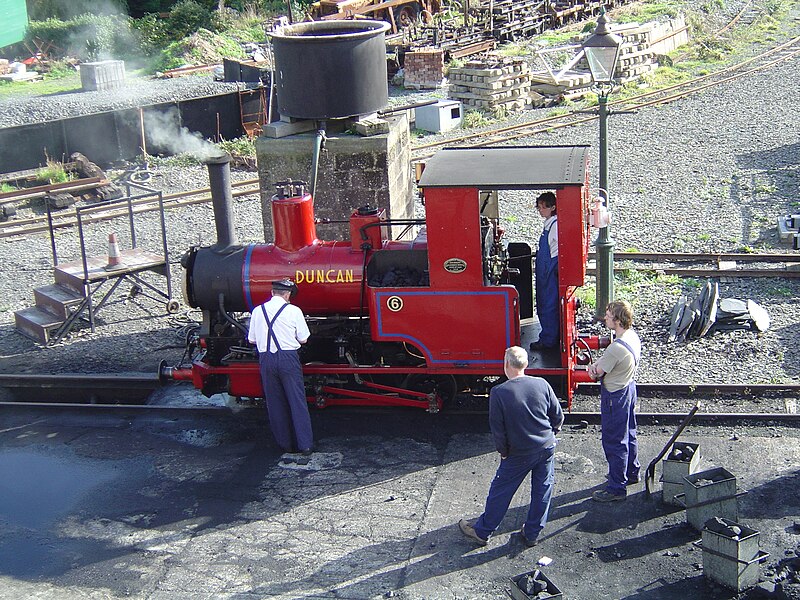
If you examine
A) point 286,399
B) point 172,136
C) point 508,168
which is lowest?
point 286,399

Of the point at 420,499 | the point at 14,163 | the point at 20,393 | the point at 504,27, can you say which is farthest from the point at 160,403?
the point at 504,27

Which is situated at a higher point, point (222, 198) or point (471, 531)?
point (222, 198)

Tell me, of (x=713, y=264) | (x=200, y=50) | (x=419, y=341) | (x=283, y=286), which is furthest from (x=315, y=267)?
(x=200, y=50)

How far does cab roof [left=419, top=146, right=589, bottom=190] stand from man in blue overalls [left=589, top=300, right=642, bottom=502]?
1.27 metres

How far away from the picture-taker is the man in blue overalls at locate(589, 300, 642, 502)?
7.11 metres

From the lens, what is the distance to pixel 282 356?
26.9 ft

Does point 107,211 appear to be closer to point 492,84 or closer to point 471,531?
point 492,84

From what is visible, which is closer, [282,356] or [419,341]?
[282,356]

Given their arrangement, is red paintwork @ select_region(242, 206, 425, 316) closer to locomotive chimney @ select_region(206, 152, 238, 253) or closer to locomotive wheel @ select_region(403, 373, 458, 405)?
locomotive chimney @ select_region(206, 152, 238, 253)

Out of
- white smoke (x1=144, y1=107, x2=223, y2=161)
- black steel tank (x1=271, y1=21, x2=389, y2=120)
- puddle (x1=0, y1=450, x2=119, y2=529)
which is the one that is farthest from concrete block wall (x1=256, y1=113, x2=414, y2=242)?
white smoke (x1=144, y1=107, x2=223, y2=161)

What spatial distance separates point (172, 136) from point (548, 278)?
13.6 metres

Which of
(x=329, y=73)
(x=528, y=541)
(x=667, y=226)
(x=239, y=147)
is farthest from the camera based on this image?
(x=239, y=147)

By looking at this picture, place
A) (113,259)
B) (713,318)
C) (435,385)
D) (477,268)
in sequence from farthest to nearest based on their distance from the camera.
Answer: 1. (113,259)
2. (713,318)
3. (435,385)
4. (477,268)

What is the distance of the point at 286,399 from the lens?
8.41 metres
